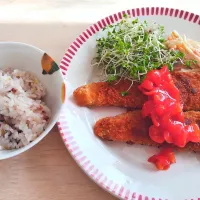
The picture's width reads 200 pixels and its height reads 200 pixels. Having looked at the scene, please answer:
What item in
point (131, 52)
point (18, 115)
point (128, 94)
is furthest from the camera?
point (131, 52)

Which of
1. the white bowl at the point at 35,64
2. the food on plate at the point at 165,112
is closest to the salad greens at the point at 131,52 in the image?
the food on plate at the point at 165,112

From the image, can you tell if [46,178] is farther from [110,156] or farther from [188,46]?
[188,46]

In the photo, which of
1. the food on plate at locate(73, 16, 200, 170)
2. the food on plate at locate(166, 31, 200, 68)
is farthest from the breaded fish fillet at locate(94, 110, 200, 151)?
the food on plate at locate(166, 31, 200, 68)

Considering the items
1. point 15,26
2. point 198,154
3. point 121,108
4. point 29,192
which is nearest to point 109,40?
point 121,108

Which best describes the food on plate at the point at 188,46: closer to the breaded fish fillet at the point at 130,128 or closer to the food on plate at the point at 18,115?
the breaded fish fillet at the point at 130,128

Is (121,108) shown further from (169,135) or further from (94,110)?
(169,135)

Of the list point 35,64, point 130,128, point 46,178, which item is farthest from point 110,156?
point 35,64

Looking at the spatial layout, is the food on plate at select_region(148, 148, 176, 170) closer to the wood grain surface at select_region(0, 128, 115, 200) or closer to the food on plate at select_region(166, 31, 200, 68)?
the wood grain surface at select_region(0, 128, 115, 200)
